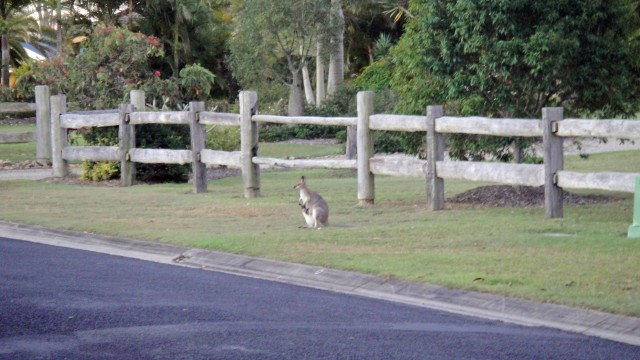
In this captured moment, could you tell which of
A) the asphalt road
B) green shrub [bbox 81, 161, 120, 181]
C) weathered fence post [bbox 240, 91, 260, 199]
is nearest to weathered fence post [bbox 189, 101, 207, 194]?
weathered fence post [bbox 240, 91, 260, 199]

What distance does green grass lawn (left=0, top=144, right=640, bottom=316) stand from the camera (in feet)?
33.9

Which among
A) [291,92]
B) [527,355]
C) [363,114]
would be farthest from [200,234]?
[291,92]

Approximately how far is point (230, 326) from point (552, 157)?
21.1 feet

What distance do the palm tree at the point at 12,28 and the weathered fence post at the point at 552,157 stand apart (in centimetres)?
4300

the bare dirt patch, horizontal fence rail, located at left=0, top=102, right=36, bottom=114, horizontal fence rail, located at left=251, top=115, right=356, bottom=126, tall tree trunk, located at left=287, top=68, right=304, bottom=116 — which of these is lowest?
the bare dirt patch

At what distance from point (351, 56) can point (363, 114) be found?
40.0 meters

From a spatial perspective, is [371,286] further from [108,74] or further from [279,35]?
[279,35]

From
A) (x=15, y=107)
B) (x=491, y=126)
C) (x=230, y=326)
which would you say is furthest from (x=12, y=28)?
(x=230, y=326)

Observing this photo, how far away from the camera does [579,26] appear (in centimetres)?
1603

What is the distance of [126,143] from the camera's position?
68.3 ft

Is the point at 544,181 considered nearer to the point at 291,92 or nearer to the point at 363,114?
the point at 363,114

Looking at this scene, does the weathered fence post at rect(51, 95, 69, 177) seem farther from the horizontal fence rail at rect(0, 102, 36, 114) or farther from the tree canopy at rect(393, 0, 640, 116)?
the tree canopy at rect(393, 0, 640, 116)

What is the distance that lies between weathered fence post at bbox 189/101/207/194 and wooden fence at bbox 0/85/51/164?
653 centimetres

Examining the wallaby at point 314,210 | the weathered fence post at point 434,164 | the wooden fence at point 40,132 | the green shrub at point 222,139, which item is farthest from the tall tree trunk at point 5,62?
the wallaby at point 314,210
